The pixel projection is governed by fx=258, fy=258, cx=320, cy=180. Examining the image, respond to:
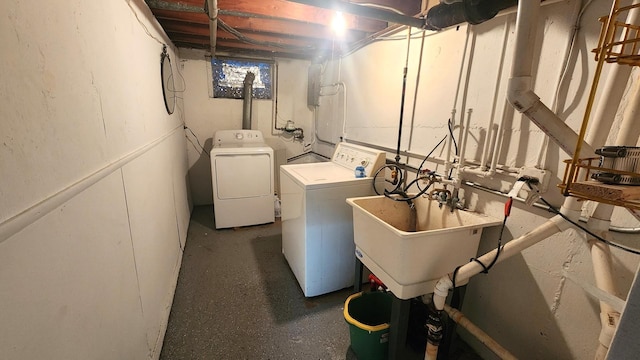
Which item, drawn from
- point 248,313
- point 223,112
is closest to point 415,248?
point 248,313

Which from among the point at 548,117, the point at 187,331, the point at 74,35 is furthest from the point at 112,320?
the point at 548,117

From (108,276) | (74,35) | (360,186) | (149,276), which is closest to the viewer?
(74,35)

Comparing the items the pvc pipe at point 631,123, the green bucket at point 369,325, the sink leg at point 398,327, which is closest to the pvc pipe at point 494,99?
the pvc pipe at point 631,123

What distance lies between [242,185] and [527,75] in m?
2.75

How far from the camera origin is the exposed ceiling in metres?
1.92

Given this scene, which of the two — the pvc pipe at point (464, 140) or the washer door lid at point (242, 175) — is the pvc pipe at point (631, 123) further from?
the washer door lid at point (242, 175)

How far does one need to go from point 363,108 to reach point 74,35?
6.94 feet

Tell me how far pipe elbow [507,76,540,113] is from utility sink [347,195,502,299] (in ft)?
1.91

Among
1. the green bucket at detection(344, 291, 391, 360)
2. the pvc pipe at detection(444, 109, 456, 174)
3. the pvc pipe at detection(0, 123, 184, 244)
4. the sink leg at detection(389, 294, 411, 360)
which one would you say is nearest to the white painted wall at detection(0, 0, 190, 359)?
the pvc pipe at detection(0, 123, 184, 244)

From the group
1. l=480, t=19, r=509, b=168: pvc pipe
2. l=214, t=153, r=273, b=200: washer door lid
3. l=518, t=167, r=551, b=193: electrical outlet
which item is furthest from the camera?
l=214, t=153, r=273, b=200: washer door lid

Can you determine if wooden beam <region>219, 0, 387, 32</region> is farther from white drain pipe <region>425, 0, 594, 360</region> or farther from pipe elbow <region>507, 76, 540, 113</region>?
pipe elbow <region>507, 76, 540, 113</region>

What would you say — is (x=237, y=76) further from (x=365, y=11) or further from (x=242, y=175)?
(x=365, y=11)

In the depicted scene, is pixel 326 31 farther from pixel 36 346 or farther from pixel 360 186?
pixel 36 346

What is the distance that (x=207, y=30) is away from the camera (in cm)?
261
